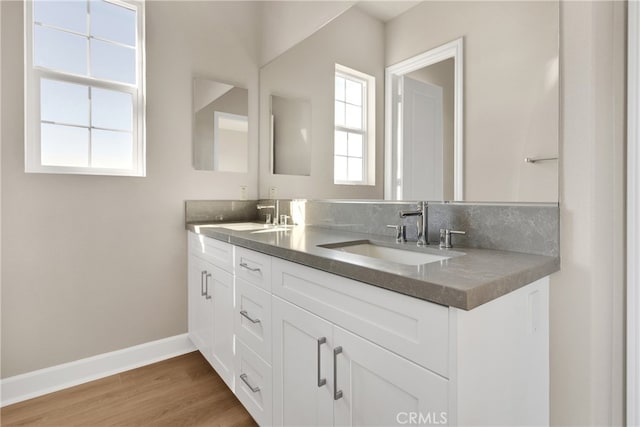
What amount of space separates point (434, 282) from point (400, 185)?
35.9 inches

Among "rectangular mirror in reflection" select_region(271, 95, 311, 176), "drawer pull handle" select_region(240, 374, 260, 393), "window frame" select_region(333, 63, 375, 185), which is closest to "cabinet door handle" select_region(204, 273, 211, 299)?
"drawer pull handle" select_region(240, 374, 260, 393)

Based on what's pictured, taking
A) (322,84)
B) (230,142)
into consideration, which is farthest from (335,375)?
(230,142)

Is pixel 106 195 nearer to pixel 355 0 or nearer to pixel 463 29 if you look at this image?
pixel 355 0

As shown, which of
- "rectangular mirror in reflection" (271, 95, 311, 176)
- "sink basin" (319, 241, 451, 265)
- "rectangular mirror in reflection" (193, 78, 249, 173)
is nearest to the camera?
"sink basin" (319, 241, 451, 265)

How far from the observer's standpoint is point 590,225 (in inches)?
39.5

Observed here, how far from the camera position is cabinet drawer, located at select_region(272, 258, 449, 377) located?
0.75 metres

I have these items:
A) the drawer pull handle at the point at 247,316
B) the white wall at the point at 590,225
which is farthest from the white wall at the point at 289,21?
the drawer pull handle at the point at 247,316

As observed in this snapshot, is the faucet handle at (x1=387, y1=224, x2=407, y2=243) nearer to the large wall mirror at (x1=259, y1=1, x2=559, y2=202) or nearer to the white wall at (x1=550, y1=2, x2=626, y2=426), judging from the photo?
the large wall mirror at (x1=259, y1=1, x2=559, y2=202)

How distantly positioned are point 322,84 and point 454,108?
3.15 feet

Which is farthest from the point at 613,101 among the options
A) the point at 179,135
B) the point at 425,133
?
the point at 179,135

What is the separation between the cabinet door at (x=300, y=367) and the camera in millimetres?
1064

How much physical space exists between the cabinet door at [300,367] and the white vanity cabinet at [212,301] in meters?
0.48

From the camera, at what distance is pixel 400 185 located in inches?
63.0

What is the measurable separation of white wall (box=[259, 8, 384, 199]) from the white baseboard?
1288 millimetres
